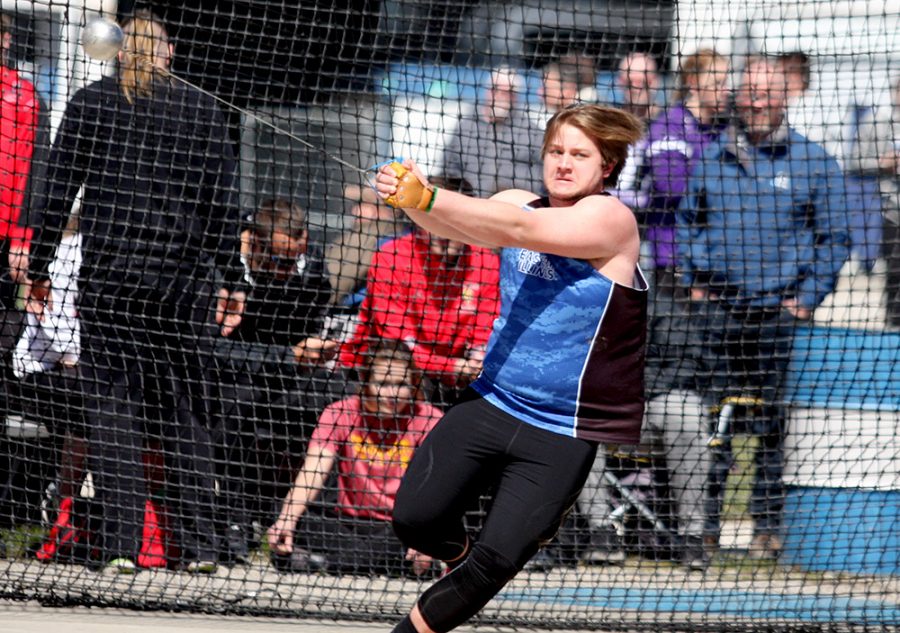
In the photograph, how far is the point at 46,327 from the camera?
15.2 feet

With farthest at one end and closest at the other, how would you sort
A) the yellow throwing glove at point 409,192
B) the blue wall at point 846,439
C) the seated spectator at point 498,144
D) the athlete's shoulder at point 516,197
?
the seated spectator at point 498,144 → the blue wall at point 846,439 → the athlete's shoulder at point 516,197 → the yellow throwing glove at point 409,192

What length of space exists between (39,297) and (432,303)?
1506mm

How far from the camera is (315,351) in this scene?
4.87 m

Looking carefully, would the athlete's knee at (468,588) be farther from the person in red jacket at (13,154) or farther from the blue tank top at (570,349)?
the person in red jacket at (13,154)

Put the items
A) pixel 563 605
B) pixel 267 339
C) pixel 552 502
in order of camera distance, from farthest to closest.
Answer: pixel 267 339
pixel 563 605
pixel 552 502

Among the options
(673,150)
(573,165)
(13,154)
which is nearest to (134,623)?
(13,154)

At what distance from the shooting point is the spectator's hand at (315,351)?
4.86 meters

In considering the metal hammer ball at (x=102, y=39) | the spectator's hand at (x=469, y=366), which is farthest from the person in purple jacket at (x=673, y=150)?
the metal hammer ball at (x=102, y=39)

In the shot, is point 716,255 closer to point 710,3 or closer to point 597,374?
point 710,3

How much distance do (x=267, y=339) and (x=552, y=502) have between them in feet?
7.01

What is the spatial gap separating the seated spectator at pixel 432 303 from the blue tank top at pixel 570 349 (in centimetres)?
165

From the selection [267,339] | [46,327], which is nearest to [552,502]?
[267,339]

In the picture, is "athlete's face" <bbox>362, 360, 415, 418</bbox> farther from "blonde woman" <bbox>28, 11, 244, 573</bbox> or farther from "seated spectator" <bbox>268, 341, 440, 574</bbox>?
"blonde woman" <bbox>28, 11, 244, 573</bbox>

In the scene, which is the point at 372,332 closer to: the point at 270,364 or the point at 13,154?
the point at 270,364
